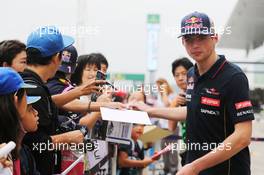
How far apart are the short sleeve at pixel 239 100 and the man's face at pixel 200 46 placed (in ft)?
0.73

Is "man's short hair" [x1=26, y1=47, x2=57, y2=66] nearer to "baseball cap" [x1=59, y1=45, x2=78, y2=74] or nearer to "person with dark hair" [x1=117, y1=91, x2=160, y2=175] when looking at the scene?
"baseball cap" [x1=59, y1=45, x2=78, y2=74]

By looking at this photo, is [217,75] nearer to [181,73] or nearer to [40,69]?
[40,69]

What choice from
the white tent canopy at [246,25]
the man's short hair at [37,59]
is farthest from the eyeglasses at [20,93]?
the white tent canopy at [246,25]

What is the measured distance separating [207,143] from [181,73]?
7.58ft

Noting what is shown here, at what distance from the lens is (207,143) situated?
96.3 inches

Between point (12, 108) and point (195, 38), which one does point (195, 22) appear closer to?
point (195, 38)

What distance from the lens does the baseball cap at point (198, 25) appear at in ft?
8.01

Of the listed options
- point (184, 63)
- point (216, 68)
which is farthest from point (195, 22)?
point (184, 63)

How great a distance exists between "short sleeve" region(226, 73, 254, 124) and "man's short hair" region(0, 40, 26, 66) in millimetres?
1574

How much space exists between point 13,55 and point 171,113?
117 centimetres

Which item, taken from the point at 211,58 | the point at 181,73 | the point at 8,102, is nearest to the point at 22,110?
the point at 8,102

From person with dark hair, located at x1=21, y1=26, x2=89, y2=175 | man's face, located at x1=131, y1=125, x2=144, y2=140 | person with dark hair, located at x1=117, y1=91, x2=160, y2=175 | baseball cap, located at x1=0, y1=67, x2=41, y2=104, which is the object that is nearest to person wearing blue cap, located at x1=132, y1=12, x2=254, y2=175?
person with dark hair, located at x1=21, y1=26, x2=89, y2=175

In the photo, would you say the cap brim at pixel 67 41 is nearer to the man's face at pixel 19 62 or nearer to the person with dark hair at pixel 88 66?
the man's face at pixel 19 62

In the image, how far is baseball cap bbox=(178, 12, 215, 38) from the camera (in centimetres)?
244
